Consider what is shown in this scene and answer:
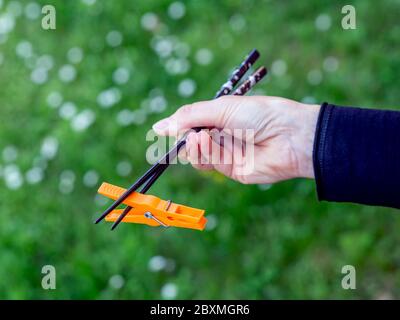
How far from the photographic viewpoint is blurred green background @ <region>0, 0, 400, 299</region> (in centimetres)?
184

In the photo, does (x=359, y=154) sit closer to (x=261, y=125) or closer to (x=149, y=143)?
(x=261, y=125)

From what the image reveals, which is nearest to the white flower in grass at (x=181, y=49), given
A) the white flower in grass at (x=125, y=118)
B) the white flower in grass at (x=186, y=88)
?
the white flower in grass at (x=186, y=88)

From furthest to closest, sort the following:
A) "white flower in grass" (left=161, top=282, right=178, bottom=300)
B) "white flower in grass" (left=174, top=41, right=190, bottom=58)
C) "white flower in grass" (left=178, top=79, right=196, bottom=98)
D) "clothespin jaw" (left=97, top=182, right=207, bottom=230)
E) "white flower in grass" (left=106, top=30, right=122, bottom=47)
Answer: "white flower in grass" (left=106, top=30, right=122, bottom=47) → "white flower in grass" (left=174, top=41, right=190, bottom=58) → "white flower in grass" (left=178, top=79, right=196, bottom=98) → "white flower in grass" (left=161, top=282, right=178, bottom=300) → "clothespin jaw" (left=97, top=182, right=207, bottom=230)

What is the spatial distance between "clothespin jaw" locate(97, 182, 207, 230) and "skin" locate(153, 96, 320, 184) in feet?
0.57

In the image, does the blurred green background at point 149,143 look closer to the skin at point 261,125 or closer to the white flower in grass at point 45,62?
the white flower in grass at point 45,62

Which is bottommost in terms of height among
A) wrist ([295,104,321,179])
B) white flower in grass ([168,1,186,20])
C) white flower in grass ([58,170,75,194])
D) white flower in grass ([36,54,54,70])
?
white flower in grass ([58,170,75,194])

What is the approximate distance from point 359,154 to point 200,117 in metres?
0.29

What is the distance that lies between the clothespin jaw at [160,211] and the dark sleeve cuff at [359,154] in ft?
0.77

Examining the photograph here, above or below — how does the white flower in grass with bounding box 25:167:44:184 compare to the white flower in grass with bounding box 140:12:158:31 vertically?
below

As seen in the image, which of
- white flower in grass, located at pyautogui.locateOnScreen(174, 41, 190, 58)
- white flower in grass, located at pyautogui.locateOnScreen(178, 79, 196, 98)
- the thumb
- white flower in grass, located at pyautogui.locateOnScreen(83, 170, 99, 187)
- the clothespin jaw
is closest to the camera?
the clothespin jaw

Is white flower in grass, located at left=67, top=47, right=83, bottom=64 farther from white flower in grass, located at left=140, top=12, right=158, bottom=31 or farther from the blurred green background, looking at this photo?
white flower in grass, located at left=140, top=12, right=158, bottom=31

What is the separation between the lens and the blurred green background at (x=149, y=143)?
1841mm

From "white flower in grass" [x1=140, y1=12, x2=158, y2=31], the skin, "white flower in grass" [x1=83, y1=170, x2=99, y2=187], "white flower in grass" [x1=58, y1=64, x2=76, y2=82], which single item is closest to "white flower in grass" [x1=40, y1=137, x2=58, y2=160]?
"white flower in grass" [x1=83, y1=170, x2=99, y2=187]
